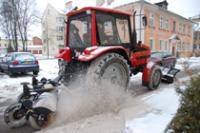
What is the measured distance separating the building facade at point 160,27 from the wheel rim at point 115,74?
14195 mm

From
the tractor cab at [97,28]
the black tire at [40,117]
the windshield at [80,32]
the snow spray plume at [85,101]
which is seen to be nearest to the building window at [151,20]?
the tractor cab at [97,28]

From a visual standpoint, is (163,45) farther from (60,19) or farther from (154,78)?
(60,19)

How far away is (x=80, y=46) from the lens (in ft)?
17.8

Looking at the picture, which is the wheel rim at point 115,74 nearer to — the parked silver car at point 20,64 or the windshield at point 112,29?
the windshield at point 112,29

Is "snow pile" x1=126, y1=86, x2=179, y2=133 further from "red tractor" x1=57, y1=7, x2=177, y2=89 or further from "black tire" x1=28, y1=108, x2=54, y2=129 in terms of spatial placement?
"black tire" x1=28, y1=108, x2=54, y2=129

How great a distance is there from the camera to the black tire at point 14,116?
4.10m

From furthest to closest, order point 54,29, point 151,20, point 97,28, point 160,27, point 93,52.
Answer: point 54,29, point 160,27, point 151,20, point 97,28, point 93,52

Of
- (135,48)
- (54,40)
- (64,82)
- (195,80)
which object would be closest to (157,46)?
(135,48)

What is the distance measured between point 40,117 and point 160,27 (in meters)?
25.1

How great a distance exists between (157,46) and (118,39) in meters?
21.4

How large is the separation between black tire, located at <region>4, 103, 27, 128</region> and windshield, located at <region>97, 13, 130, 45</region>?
250 cm

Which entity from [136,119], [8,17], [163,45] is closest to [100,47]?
[136,119]

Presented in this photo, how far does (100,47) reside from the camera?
4852mm

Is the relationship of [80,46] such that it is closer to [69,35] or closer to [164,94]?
[69,35]
